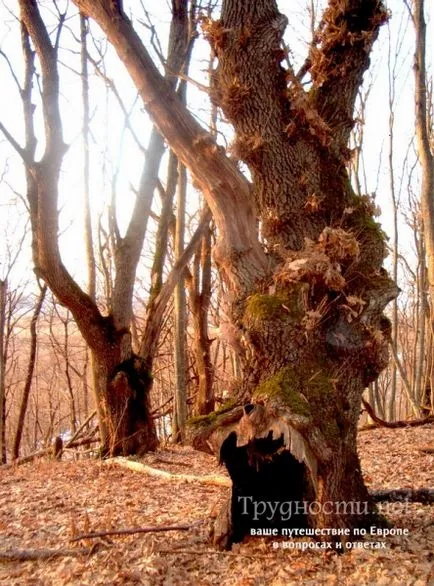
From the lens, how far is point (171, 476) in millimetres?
5129

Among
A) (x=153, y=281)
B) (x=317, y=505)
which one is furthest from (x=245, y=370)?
(x=153, y=281)

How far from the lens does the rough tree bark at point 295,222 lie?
9.27 ft

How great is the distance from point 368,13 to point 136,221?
4.16 m

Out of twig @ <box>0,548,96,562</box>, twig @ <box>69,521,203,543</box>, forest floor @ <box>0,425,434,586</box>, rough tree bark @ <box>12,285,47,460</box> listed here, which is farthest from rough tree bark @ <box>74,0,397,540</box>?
rough tree bark @ <box>12,285,47,460</box>

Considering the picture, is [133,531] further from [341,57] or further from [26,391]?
[26,391]

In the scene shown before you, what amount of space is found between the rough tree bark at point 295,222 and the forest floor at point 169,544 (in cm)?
29

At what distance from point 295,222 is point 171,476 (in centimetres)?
327

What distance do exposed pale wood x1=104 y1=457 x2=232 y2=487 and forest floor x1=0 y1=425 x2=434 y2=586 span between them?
60mm

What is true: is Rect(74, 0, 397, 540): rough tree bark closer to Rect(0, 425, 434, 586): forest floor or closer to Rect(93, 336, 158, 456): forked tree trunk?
Rect(0, 425, 434, 586): forest floor

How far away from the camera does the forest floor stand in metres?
2.61

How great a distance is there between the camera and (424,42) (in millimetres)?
6586

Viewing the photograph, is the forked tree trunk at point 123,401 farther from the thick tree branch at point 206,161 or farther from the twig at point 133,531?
the thick tree branch at point 206,161

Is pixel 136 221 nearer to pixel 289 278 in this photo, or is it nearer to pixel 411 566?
pixel 289 278

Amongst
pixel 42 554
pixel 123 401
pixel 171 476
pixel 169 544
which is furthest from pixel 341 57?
pixel 123 401
